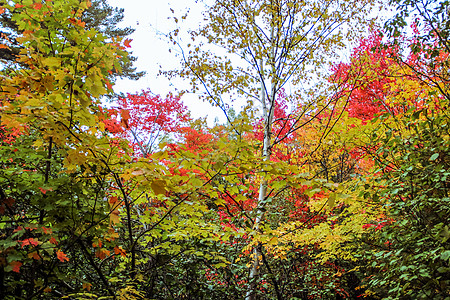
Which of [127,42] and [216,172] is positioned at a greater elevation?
[127,42]

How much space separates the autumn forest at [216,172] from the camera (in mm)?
1647

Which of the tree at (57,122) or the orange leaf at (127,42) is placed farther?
the orange leaf at (127,42)

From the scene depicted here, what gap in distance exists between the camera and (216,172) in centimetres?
191

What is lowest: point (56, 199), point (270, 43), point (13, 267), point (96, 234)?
point (13, 267)

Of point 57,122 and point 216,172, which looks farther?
point 216,172

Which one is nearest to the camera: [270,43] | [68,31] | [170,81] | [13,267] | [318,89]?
[13,267]

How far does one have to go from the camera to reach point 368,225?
3998 mm

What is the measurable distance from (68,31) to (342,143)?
3.70 meters

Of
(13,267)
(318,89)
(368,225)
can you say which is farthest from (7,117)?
(318,89)

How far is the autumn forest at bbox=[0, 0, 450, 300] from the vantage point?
165cm

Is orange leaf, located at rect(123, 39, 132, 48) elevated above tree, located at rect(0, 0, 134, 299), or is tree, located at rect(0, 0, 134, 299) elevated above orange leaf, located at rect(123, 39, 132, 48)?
orange leaf, located at rect(123, 39, 132, 48)

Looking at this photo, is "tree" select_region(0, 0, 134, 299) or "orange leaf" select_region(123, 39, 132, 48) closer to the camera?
"tree" select_region(0, 0, 134, 299)

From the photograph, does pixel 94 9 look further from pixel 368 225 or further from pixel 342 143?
pixel 368 225

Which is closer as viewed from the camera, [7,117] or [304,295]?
[7,117]
